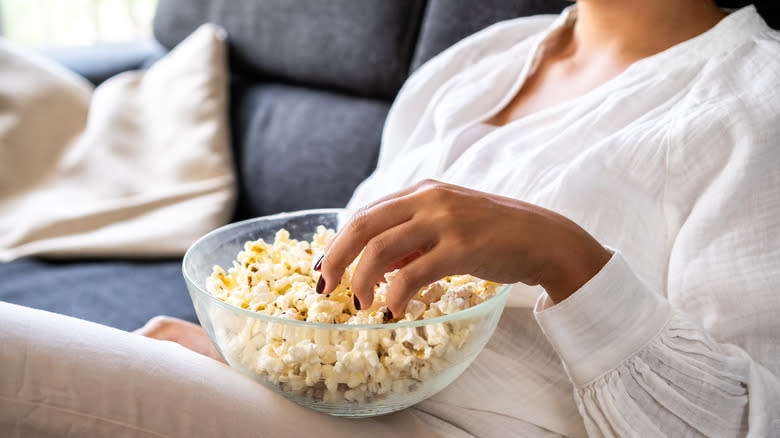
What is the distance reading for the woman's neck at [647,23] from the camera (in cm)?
100

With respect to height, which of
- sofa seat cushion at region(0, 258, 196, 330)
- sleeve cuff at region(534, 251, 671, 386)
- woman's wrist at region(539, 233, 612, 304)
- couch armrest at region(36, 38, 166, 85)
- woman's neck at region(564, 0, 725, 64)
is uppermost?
woman's neck at region(564, 0, 725, 64)

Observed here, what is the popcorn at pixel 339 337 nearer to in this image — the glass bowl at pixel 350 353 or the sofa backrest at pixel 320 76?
the glass bowl at pixel 350 353

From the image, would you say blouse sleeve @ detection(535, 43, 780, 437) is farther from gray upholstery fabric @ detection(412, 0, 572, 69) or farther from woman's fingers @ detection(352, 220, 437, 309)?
gray upholstery fabric @ detection(412, 0, 572, 69)

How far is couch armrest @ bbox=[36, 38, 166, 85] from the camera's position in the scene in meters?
2.07

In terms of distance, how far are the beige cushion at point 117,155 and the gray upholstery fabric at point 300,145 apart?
60 mm

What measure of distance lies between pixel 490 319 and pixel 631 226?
278mm

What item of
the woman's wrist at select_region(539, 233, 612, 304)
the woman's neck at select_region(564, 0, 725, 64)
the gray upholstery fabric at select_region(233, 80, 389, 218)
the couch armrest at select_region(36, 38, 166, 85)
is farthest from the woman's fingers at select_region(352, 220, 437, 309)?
the couch armrest at select_region(36, 38, 166, 85)

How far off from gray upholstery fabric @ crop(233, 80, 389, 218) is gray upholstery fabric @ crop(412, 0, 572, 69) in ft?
0.65

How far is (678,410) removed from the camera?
2.31ft

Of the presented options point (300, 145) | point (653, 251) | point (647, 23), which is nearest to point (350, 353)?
point (653, 251)

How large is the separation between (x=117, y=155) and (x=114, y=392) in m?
1.31

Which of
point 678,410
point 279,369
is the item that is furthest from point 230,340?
point 678,410

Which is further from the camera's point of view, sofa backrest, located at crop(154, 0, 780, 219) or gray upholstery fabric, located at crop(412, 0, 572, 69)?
sofa backrest, located at crop(154, 0, 780, 219)

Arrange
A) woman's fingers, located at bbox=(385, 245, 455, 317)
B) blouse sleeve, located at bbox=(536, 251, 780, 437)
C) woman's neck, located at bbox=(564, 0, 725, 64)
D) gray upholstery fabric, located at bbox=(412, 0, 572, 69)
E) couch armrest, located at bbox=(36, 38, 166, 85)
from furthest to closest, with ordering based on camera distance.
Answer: couch armrest, located at bbox=(36, 38, 166, 85), gray upholstery fabric, located at bbox=(412, 0, 572, 69), woman's neck, located at bbox=(564, 0, 725, 64), blouse sleeve, located at bbox=(536, 251, 780, 437), woman's fingers, located at bbox=(385, 245, 455, 317)
